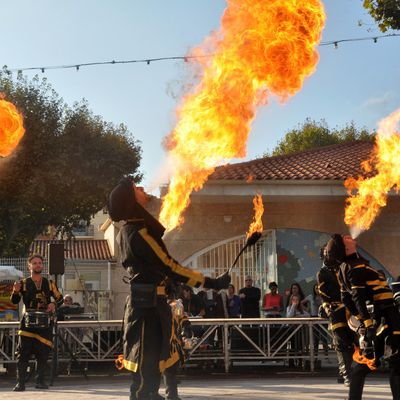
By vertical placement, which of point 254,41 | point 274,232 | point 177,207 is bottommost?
point 177,207

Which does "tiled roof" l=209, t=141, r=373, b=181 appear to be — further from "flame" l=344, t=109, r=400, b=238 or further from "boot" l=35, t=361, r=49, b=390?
"boot" l=35, t=361, r=49, b=390

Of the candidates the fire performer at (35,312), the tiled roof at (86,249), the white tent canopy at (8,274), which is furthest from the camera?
the tiled roof at (86,249)

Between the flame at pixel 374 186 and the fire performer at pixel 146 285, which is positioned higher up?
the flame at pixel 374 186

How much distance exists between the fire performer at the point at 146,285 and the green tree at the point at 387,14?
11080mm

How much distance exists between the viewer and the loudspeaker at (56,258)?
42.8ft

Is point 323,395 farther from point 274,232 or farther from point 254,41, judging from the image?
point 274,232

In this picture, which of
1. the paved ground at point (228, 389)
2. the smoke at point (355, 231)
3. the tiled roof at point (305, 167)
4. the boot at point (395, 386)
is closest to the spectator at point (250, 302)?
the paved ground at point (228, 389)

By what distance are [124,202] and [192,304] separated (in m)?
8.71

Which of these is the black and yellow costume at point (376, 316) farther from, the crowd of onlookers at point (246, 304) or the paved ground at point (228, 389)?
the crowd of onlookers at point (246, 304)

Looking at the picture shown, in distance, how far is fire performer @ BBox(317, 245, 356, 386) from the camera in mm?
9195

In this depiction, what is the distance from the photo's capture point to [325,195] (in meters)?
18.8

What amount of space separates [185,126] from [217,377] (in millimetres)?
4178

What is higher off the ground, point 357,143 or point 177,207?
point 357,143

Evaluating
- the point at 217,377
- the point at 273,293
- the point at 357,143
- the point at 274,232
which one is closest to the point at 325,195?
the point at 274,232
